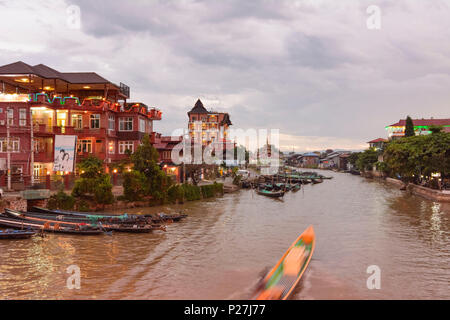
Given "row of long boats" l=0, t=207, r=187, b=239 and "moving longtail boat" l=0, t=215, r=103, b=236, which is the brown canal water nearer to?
"moving longtail boat" l=0, t=215, r=103, b=236

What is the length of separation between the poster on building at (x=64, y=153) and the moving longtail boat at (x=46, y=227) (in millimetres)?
12272

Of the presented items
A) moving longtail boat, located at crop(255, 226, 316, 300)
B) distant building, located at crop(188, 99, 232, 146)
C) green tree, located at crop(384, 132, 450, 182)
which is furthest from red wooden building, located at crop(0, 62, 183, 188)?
distant building, located at crop(188, 99, 232, 146)

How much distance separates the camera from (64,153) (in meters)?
37.3

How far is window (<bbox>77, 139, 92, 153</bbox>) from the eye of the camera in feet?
141

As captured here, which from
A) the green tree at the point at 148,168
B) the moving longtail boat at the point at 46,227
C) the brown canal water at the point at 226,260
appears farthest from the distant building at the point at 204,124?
the moving longtail boat at the point at 46,227

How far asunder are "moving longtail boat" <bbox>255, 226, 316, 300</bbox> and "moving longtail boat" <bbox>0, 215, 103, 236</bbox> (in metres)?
14.5

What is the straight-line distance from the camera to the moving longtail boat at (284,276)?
560 inches

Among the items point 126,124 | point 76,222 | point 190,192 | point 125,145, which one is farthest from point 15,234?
point 126,124

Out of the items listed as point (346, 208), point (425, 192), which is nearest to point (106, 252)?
point (346, 208)

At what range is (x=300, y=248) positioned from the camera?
58.9ft

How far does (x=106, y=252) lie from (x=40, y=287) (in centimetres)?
556

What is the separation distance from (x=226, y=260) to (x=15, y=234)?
1395cm

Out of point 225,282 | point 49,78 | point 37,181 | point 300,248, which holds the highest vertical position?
point 49,78
